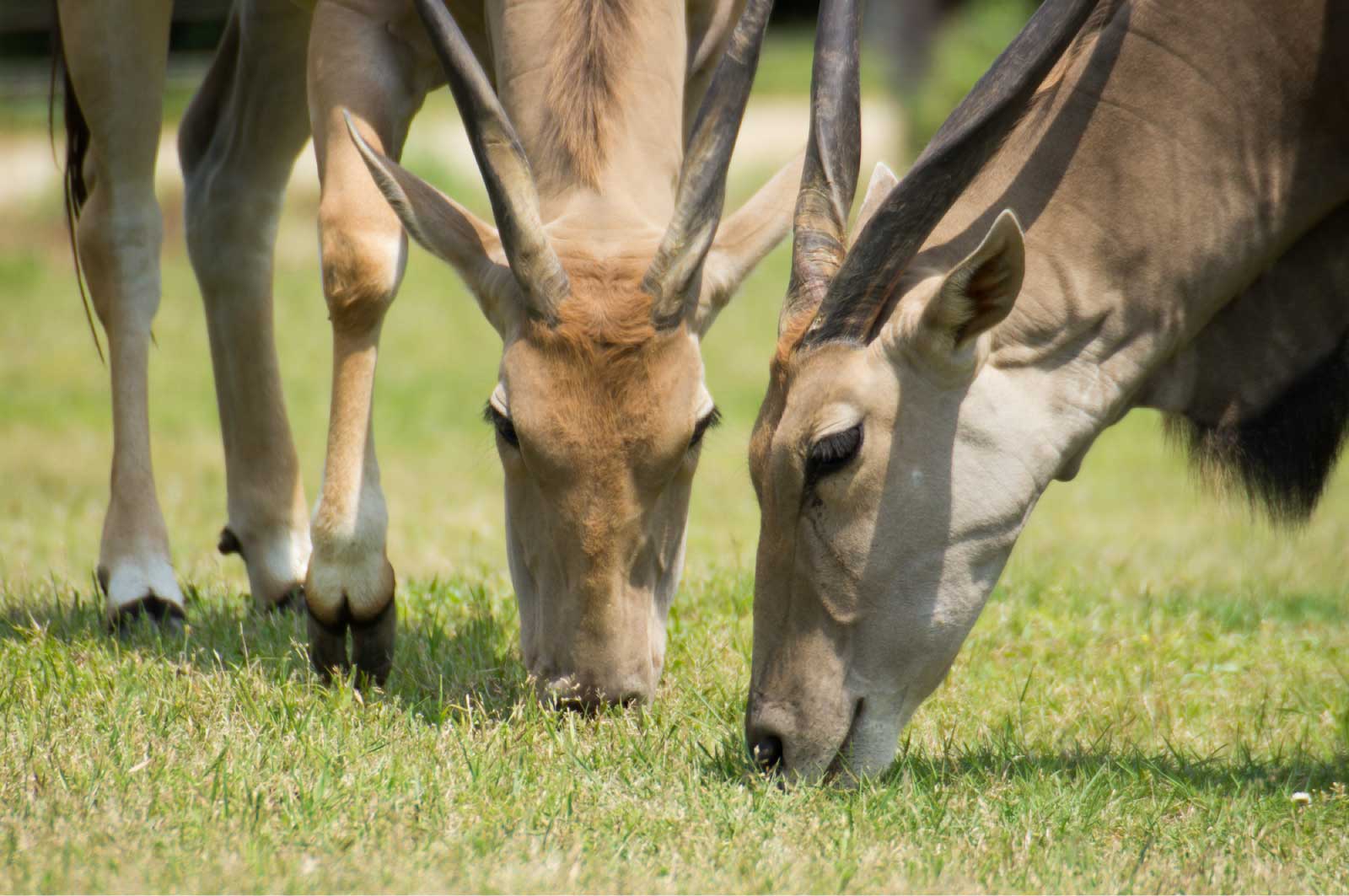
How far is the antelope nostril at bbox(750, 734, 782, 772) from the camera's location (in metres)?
3.61

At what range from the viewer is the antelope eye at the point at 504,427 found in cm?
399

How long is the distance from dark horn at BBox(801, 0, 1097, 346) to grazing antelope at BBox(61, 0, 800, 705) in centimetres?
57

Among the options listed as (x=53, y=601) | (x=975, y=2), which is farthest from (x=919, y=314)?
(x=975, y=2)

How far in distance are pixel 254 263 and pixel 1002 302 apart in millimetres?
3315

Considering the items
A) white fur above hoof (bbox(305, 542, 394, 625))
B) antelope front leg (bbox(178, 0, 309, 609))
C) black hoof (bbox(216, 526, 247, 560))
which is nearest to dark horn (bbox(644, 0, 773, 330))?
white fur above hoof (bbox(305, 542, 394, 625))

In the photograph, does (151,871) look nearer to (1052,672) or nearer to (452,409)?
(1052,672)

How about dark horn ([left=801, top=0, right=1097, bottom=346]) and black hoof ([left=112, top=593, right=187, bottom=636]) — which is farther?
black hoof ([left=112, top=593, right=187, bottom=636])

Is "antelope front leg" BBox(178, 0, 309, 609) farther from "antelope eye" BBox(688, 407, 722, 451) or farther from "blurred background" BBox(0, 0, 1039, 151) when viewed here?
"blurred background" BBox(0, 0, 1039, 151)

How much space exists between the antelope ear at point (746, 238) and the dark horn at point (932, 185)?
0.75m

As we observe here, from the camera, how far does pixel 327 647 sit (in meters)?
4.33

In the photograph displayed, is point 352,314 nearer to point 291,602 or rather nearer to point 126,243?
point 291,602

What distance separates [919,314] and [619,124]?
1324mm

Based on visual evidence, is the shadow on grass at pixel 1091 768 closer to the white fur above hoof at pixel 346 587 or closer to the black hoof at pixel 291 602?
the white fur above hoof at pixel 346 587

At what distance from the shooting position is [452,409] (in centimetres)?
1182
